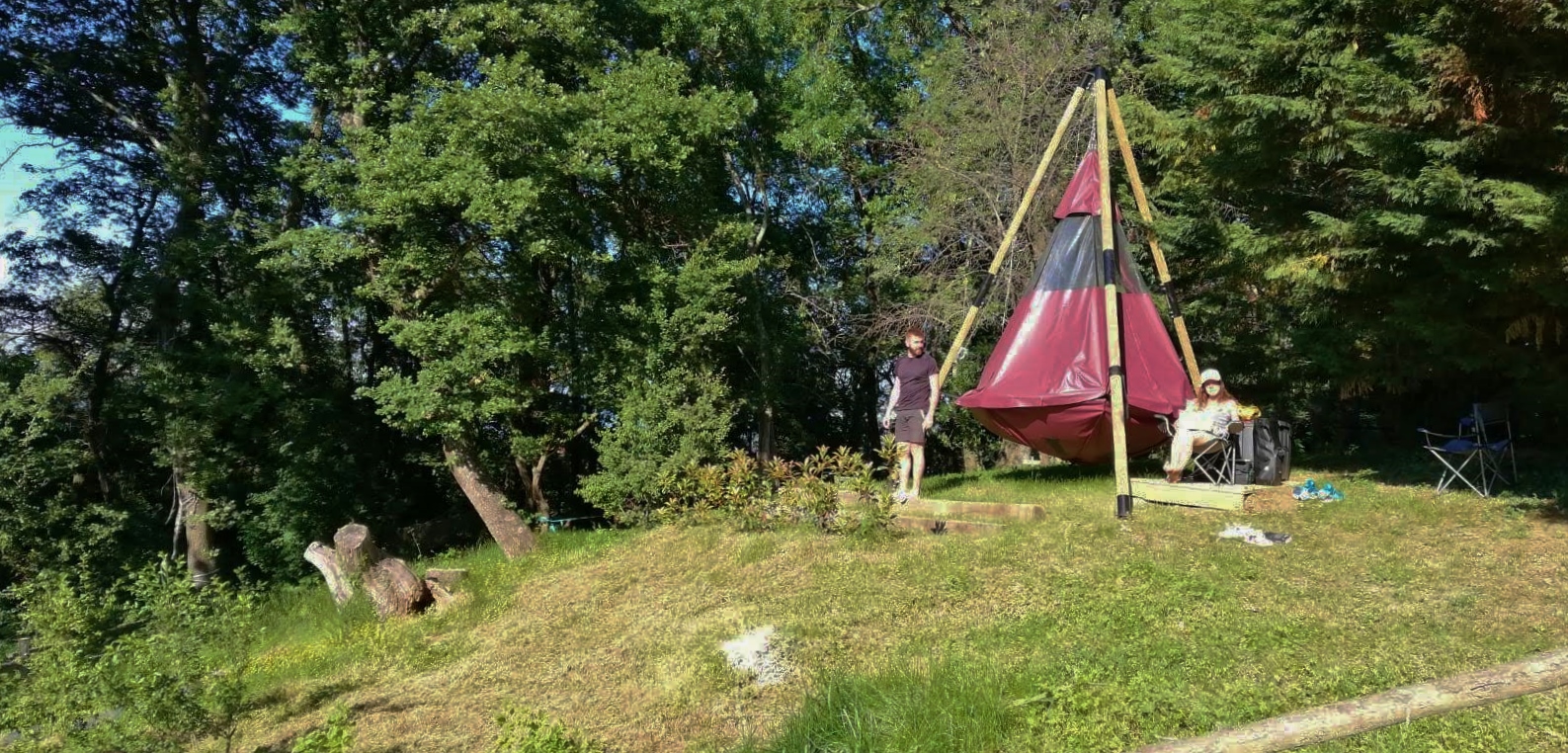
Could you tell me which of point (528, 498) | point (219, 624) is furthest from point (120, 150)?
point (219, 624)

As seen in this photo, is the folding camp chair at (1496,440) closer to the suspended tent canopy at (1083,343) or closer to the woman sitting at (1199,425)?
the woman sitting at (1199,425)

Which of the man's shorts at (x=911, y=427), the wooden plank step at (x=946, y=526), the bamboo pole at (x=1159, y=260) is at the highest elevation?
the bamboo pole at (x=1159, y=260)

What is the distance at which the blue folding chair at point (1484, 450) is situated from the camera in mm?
7551

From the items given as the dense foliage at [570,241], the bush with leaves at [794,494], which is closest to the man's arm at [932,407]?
the bush with leaves at [794,494]

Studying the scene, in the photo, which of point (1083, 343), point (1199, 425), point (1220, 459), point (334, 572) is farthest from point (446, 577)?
point (1220, 459)

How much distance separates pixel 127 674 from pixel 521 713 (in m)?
1.88

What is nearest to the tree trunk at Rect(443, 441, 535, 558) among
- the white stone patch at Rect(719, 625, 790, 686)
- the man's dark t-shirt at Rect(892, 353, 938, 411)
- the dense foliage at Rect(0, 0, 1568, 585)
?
the dense foliage at Rect(0, 0, 1568, 585)

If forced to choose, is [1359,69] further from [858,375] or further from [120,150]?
[120,150]

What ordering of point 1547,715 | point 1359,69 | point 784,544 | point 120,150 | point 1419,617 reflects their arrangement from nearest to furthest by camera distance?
point 1547,715 → point 1419,617 → point 784,544 → point 1359,69 → point 120,150

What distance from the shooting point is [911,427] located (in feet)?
26.8

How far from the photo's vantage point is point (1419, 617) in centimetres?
449

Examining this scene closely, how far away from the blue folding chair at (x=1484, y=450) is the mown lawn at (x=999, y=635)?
13.6 inches

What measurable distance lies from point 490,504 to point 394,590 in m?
3.96

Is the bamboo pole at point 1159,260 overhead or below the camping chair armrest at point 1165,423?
overhead
